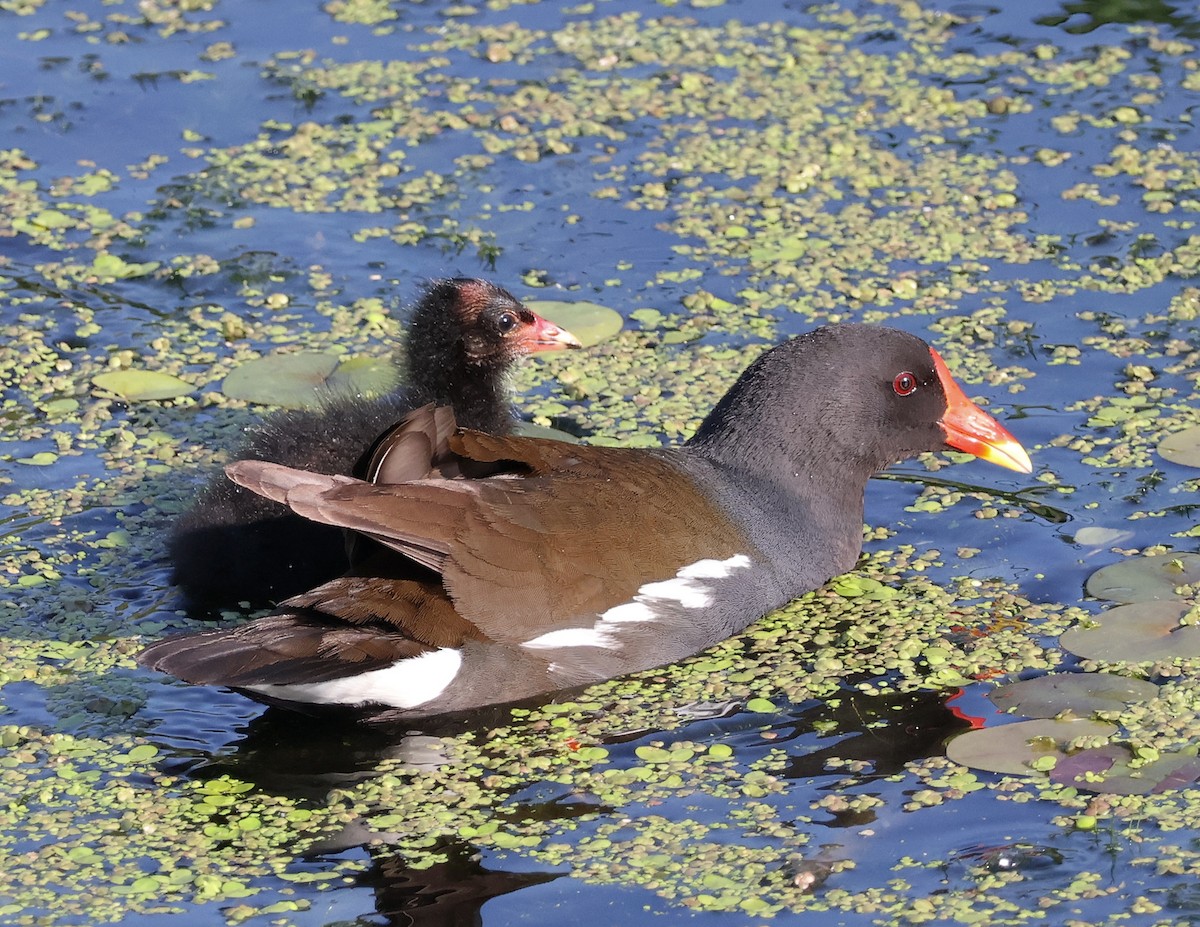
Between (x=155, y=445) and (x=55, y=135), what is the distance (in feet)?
8.68

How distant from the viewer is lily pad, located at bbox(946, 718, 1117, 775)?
443 cm

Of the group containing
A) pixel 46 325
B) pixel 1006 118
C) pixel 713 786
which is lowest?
pixel 713 786

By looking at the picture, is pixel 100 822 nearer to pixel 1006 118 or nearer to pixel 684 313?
pixel 684 313

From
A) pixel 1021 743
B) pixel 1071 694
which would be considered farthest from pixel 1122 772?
pixel 1071 694

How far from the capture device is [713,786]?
4422 mm

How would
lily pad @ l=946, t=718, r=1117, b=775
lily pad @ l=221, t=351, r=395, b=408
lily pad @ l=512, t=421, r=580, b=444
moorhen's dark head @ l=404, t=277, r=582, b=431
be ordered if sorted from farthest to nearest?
lily pad @ l=221, t=351, r=395, b=408, lily pad @ l=512, t=421, r=580, b=444, moorhen's dark head @ l=404, t=277, r=582, b=431, lily pad @ l=946, t=718, r=1117, b=775

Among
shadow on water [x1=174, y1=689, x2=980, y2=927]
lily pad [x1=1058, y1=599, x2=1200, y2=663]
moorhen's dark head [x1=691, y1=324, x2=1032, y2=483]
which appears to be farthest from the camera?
moorhen's dark head [x1=691, y1=324, x2=1032, y2=483]

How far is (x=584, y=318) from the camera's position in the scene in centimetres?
682

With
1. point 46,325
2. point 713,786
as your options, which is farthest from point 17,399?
point 713,786

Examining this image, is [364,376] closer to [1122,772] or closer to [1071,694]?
[1071,694]

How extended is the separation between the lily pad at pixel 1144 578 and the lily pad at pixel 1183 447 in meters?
0.60

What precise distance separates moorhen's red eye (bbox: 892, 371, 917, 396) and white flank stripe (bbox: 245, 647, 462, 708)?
164cm

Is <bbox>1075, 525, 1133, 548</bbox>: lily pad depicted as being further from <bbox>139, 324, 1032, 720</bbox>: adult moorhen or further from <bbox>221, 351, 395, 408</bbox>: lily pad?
<bbox>221, 351, 395, 408</bbox>: lily pad

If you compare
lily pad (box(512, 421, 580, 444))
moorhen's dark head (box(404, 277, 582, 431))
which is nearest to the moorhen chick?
moorhen's dark head (box(404, 277, 582, 431))
